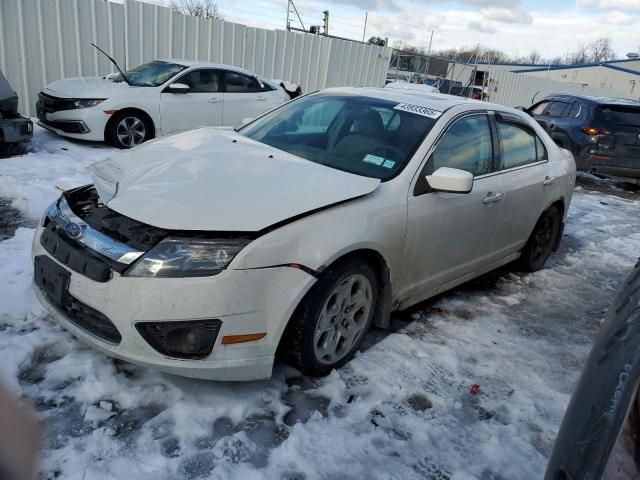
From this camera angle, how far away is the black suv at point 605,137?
9.88 metres

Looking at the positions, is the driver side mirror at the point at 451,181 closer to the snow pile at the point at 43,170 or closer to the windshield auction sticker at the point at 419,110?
the windshield auction sticker at the point at 419,110

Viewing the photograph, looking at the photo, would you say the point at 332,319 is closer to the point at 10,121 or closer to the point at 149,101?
the point at 10,121

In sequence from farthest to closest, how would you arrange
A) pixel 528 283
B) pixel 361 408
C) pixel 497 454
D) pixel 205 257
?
pixel 528 283, pixel 361 408, pixel 497 454, pixel 205 257

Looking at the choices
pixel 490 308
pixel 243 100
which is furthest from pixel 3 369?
pixel 243 100

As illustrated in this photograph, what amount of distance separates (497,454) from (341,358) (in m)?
0.97

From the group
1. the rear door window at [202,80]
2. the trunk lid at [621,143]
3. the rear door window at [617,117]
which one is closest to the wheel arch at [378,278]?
the rear door window at [202,80]

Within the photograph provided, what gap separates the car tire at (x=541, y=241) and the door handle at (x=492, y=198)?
1.15 m

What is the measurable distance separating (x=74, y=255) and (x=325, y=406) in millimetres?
1501

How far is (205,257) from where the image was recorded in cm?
244

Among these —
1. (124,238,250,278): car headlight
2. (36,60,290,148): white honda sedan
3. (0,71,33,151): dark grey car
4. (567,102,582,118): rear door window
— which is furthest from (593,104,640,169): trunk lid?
(0,71,33,151): dark grey car

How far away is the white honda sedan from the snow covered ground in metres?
4.39

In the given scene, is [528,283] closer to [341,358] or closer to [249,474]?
[341,358]

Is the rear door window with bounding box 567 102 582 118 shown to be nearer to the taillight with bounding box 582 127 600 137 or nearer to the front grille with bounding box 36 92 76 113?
the taillight with bounding box 582 127 600 137

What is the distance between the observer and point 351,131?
3.72 m
